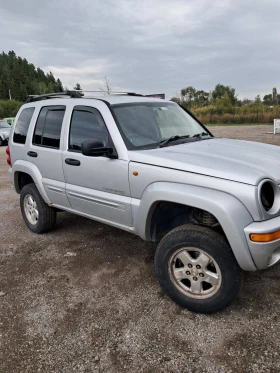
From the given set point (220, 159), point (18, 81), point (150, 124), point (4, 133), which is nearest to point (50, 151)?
point (150, 124)

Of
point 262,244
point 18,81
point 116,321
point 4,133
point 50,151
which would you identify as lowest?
point 116,321

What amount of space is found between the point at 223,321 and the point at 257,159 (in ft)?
4.68

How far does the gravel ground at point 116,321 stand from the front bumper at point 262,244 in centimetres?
60

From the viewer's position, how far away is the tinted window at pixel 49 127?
3.98m

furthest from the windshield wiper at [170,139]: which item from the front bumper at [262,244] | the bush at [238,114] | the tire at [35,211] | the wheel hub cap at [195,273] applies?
the bush at [238,114]

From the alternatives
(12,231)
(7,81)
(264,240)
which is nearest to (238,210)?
(264,240)

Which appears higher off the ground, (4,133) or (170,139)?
(4,133)

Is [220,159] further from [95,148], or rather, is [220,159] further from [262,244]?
[95,148]

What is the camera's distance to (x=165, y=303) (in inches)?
117

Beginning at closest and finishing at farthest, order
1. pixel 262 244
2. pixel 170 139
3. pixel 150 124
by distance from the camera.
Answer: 1. pixel 262 244
2. pixel 170 139
3. pixel 150 124

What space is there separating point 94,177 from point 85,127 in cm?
61

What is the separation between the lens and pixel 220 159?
2.80 metres

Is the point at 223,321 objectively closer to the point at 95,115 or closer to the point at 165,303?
the point at 165,303

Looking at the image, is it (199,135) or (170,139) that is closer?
(170,139)
